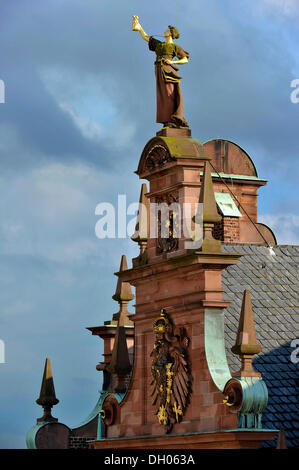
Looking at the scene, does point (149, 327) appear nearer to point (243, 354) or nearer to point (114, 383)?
point (114, 383)

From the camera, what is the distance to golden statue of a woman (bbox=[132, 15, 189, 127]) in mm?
39719

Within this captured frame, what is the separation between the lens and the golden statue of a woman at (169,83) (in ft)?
130

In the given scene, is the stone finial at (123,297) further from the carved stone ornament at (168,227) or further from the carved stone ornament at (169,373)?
the carved stone ornament at (169,373)

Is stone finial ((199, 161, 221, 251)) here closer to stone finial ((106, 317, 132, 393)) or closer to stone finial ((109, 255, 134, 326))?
stone finial ((106, 317, 132, 393))

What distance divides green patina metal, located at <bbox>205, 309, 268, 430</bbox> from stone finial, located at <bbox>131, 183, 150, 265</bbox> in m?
4.16

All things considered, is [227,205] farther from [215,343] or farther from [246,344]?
[246,344]

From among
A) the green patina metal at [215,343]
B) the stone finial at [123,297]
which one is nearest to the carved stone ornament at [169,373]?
the green patina metal at [215,343]

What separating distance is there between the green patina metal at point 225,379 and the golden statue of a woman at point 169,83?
615cm

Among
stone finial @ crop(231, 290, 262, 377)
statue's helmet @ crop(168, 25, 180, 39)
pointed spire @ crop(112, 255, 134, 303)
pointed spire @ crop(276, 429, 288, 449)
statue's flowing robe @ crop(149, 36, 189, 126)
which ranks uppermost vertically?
statue's helmet @ crop(168, 25, 180, 39)

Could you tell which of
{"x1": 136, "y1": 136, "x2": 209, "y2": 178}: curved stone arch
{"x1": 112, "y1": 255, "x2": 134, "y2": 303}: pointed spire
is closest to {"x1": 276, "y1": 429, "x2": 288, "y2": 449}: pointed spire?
{"x1": 136, "y1": 136, "x2": 209, "y2": 178}: curved stone arch

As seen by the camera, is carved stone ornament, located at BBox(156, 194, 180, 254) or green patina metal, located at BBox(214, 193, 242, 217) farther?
green patina metal, located at BBox(214, 193, 242, 217)

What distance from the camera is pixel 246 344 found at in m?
34.5

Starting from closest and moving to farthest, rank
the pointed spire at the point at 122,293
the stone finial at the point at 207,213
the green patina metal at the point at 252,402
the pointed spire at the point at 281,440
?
the pointed spire at the point at 281,440
the green patina metal at the point at 252,402
the stone finial at the point at 207,213
the pointed spire at the point at 122,293

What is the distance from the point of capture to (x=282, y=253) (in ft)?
143
